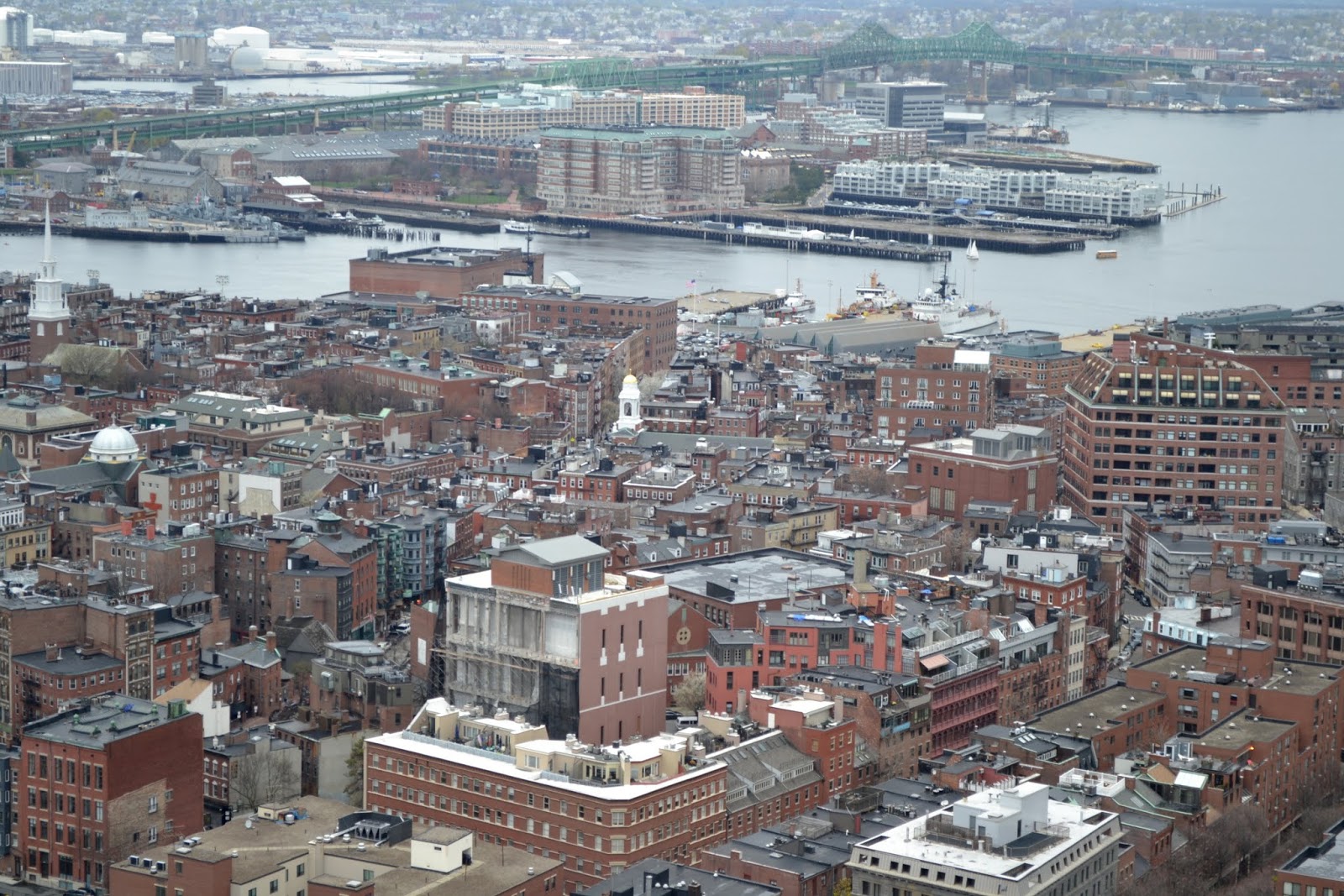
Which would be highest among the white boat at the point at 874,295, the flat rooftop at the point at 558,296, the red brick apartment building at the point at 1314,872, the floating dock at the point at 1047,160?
the red brick apartment building at the point at 1314,872

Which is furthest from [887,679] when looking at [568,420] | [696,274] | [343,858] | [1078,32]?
[1078,32]

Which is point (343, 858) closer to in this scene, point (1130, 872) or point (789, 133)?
point (1130, 872)

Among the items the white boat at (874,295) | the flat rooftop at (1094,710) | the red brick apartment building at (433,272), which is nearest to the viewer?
the flat rooftop at (1094,710)

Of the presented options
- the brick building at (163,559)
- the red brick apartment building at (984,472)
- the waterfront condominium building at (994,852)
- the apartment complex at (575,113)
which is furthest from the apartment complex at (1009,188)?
the waterfront condominium building at (994,852)

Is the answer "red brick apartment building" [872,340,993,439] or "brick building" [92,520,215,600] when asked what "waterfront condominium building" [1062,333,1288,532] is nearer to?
"red brick apartment building" [872,340,993,439]

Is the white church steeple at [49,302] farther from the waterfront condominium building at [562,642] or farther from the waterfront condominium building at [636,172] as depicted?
the waterfront condominium building at [636,172]

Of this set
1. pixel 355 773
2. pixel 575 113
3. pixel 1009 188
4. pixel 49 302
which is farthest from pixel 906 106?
pixel 355 773

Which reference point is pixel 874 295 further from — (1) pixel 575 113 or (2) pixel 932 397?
(1) pixel 575 113
